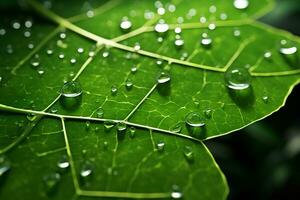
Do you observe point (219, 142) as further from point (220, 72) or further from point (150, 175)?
point (150, 175)

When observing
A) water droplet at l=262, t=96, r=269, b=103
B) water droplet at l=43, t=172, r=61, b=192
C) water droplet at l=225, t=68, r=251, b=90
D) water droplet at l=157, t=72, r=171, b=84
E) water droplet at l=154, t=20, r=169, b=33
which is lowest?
water droplet at l=43, t=172, r=61, b=192

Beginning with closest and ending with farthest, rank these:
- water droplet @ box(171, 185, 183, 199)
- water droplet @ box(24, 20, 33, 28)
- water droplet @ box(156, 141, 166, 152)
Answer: water droplet @ box(171, 185, 183, 199)
water droplet @ box(156, 141, 166, 152)
water droplet @ box(24, 20, 33, 28)

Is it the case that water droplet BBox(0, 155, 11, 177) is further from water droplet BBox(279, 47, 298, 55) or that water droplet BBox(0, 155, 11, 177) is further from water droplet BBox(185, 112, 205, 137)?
water droplet BBox(279, 47, 298, 55)

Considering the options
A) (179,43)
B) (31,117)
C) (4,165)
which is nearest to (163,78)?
(179,43)

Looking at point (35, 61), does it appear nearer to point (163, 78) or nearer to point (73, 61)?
point (73, 61)

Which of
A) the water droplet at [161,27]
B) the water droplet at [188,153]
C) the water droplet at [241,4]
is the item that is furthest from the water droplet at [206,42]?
the water droplet at [188,153]

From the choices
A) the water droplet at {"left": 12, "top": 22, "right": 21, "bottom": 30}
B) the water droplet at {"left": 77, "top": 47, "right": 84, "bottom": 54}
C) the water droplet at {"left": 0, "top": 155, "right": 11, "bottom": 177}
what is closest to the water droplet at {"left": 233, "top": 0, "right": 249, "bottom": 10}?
the water droplet at {"left": 77, "top": 47, "right": 84, "bottom": 54}

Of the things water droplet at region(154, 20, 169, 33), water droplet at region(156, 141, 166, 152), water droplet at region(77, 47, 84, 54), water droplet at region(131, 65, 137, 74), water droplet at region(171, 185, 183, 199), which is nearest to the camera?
water droplet at region(171, 185, 183, 199)
